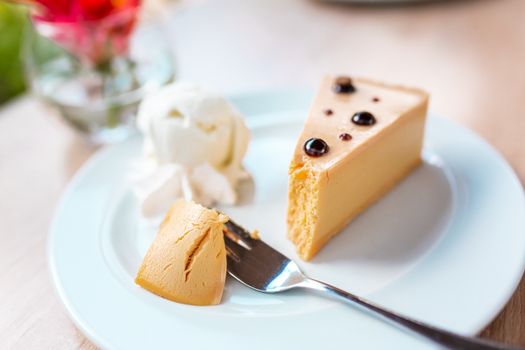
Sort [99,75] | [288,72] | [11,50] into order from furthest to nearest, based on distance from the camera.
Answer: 1. [11,50]
2. [288,72]
3. [99,75]

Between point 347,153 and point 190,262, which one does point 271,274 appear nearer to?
point 190,262

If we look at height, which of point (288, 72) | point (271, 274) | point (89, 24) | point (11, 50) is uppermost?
point (89, 24)

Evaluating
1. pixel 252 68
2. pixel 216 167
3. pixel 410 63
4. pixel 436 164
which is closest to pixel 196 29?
pixel 252 68

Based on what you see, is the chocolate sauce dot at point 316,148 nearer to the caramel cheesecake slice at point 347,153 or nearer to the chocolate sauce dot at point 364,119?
the caramel cheesecake slice at point 347,153

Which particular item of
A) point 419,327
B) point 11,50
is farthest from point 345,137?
point 11,50

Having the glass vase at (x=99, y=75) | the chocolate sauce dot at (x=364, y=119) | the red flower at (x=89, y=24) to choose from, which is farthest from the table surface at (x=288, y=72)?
the chocolate sauce dot at (x=364, y=119)

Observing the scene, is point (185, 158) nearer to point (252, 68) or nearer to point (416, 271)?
point (416, 271)
